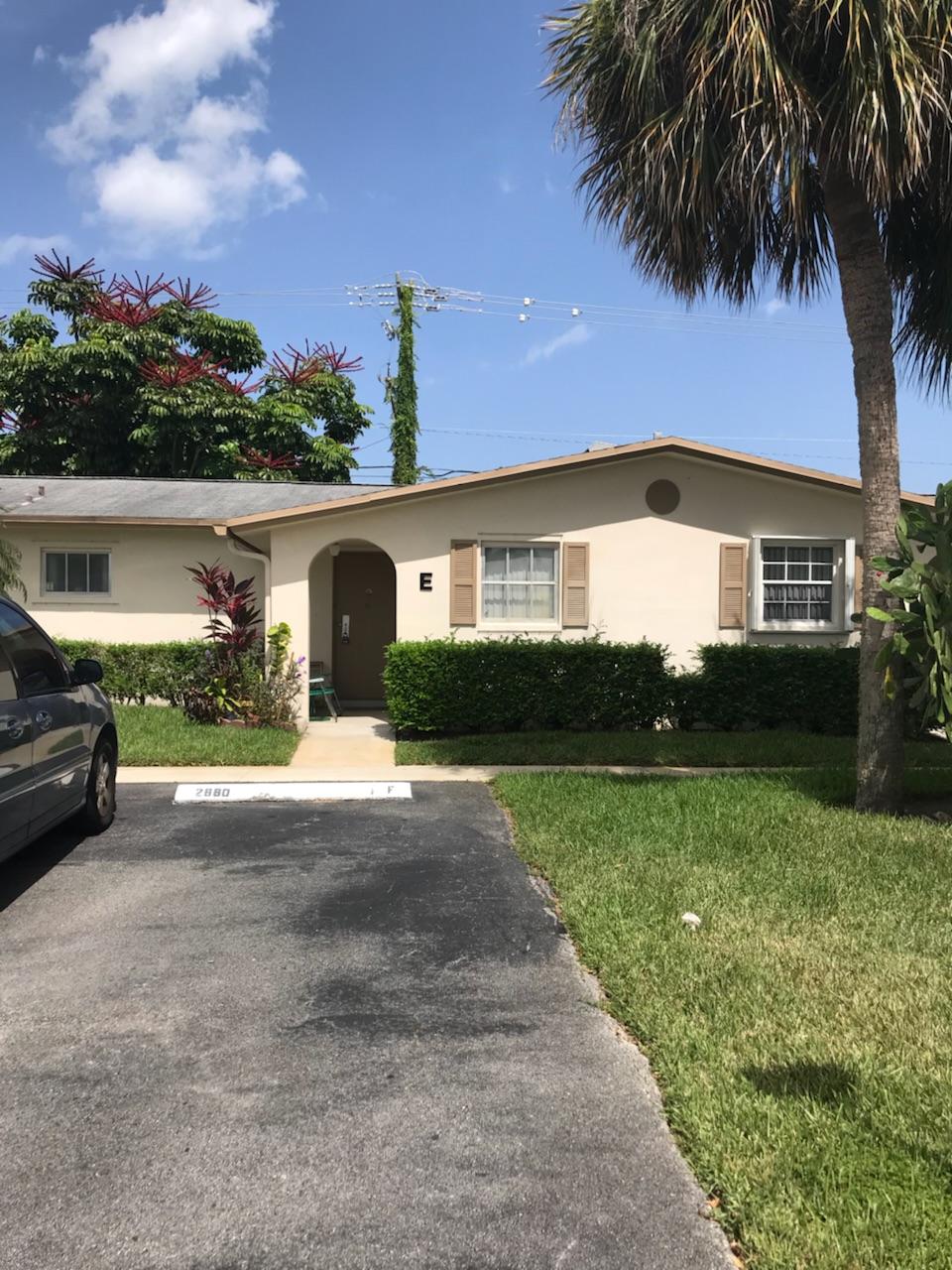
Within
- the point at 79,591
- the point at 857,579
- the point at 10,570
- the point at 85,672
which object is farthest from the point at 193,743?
the point at 857,579

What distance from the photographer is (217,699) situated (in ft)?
38.8

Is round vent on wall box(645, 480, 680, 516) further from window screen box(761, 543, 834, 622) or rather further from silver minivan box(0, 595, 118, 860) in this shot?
silver minivan box(0, 595, 118, 860)

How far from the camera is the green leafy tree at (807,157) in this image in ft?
22.0

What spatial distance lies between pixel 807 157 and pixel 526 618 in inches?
255

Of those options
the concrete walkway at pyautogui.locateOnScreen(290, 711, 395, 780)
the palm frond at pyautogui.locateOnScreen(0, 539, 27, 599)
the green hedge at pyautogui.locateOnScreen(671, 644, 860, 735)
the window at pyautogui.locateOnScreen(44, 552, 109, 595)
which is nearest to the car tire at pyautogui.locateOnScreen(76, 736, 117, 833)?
the concrete walkway at pyautogui.locateOnScreen(290, 711, 395, 780)

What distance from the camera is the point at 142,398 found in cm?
2547

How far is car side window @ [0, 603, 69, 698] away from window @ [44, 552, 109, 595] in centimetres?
823

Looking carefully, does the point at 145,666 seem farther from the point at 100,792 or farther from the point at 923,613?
the point at 923,613

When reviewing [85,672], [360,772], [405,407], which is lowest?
[360,772]

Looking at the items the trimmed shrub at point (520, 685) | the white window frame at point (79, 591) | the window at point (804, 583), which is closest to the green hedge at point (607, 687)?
the trimmed shrub at point (520, 685)

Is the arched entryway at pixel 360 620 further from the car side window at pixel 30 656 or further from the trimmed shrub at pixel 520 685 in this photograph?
the car side window at pixel 30 656

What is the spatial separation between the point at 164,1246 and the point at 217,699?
9.70m

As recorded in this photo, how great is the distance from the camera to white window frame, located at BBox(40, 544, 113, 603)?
14.0 m

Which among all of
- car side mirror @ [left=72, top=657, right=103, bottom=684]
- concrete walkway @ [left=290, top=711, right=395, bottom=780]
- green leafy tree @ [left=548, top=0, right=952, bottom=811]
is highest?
green leafy tree @ [left=548, top=0, right=952, bottom=811]
